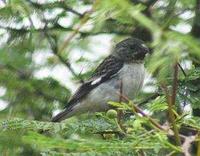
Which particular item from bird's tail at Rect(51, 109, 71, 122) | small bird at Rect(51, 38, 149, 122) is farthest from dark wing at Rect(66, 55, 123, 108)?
bird's tail at Rect(51, 109, 71, 122)

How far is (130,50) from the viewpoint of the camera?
24.2ft

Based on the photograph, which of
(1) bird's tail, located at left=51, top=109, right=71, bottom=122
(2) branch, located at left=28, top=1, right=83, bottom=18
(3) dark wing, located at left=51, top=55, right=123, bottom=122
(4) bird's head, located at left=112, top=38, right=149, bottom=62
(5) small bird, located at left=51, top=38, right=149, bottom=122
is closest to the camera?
(2) branch, located at left=28, top=1, right=83, bottom=18

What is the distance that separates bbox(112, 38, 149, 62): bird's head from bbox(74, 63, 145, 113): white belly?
14cm

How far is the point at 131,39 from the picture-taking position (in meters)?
6.93

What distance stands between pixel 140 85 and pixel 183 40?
491cm

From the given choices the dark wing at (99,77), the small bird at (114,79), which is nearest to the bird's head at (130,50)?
the small bird at (114,79)

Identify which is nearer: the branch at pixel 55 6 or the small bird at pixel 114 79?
the branch at pixel 55 6

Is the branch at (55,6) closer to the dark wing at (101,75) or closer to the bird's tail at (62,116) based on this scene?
the bird's tail at (62,116)

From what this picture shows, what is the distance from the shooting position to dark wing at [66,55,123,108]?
262 inches

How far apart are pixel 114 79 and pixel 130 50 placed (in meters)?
0.53

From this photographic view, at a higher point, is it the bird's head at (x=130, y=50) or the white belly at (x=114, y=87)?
the bird's head at (x=130, y=50)

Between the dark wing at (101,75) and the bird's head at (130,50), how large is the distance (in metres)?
0.10

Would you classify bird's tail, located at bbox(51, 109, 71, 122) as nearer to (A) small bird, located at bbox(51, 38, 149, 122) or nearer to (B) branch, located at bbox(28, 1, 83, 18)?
(A) small bird, located at bbox(51, 38, 149, 122)

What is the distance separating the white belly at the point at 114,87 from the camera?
6801 mm
